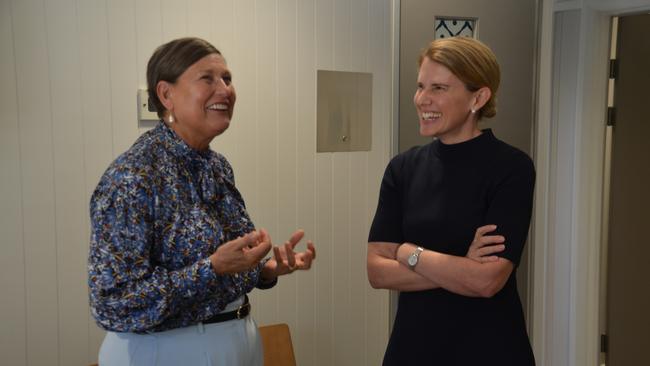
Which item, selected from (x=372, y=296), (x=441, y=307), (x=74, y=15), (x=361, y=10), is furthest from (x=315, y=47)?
(x=441, y=307)

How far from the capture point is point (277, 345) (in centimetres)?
259

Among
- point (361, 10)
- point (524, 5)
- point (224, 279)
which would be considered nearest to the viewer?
point (224, 279)

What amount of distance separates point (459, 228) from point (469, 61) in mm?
461

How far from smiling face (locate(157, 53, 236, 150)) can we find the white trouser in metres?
0.46

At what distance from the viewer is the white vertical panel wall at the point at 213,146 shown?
2070 millimetres

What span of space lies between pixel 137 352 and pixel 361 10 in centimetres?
191

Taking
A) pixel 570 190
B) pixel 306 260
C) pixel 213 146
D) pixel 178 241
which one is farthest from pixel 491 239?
pixel 570 190

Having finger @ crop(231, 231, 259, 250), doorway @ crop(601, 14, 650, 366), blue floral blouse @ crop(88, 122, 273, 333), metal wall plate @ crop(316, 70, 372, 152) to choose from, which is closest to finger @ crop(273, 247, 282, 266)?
blue floral blouse @ crop(88, 122, 273, 333)

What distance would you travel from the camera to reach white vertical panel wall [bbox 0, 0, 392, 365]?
2.07 metres

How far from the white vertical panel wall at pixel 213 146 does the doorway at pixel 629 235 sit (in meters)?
1.39

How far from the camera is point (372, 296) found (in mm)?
2973

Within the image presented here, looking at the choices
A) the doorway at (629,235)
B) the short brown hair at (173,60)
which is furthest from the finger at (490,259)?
the doorway at (629,235)

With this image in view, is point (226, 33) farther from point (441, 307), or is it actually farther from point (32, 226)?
point (441, 307)

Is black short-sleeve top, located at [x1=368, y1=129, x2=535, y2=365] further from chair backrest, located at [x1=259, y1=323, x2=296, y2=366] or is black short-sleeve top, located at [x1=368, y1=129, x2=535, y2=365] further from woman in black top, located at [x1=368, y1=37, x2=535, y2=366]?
chair backrest, located at [x1=259, y1=323, x2=296, y2=366]
